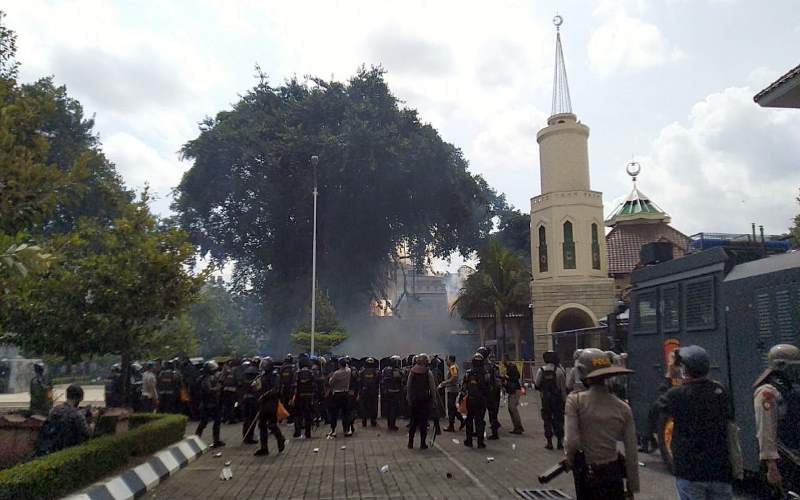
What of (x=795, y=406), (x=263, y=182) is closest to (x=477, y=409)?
(x=795, y=406)

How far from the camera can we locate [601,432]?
4.40 metres

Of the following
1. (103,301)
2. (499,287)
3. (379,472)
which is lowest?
(379,472)

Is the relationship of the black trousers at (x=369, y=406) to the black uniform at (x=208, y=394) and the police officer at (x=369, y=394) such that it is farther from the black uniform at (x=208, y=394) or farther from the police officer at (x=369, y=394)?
the black uniform at (x=208, y=394)

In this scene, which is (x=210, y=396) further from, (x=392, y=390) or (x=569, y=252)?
(x=569, y=252)

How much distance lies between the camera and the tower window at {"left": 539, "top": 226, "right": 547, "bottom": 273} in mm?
33406

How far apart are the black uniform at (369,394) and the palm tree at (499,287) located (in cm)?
1735

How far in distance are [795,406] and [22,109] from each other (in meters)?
9.83

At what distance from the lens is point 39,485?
252 inches

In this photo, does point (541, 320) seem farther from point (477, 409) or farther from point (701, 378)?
point (701, 378)

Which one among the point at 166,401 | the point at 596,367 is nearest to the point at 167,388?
the point at 166,401

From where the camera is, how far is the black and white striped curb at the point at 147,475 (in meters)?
7.53

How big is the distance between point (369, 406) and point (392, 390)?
142 centimetres

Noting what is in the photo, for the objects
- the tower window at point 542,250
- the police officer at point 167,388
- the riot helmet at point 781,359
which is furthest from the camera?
the tower window at point 542,250

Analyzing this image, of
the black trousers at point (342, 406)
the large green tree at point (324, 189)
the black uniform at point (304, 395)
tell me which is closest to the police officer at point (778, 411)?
the black trousers at point (342, 406)
